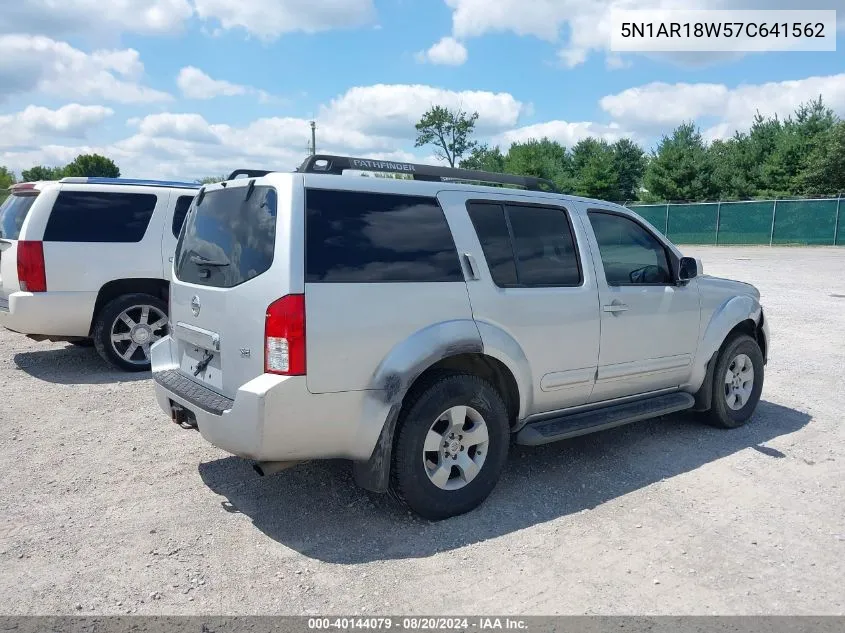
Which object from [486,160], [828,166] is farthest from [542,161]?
[828,166]

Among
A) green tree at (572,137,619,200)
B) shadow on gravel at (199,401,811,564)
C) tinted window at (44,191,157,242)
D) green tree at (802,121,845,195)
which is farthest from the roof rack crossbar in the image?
green tree at (572,137,619,200)

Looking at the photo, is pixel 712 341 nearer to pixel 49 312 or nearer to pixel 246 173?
pixel 246 173

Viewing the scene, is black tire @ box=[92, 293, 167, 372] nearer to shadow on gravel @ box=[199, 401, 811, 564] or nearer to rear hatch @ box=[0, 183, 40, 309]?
rear hatch @ box=[0, 183, 40, 309]

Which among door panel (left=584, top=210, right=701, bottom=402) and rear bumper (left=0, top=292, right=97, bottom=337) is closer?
door panel (left=584, top=210, right=701, bottom=402)

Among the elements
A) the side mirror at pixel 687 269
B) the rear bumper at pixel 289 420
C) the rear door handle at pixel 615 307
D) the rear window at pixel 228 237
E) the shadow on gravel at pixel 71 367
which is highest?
the rear window at pixel 228 237

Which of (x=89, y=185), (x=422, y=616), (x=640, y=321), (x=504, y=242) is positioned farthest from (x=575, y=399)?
(x=89, y=185)

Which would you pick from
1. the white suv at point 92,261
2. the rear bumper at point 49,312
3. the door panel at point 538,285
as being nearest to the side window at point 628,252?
the door panel at point 538,285

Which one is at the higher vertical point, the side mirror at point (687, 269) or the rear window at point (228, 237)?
the rear window at point (228, 237)

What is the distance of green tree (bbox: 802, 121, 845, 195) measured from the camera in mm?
36000

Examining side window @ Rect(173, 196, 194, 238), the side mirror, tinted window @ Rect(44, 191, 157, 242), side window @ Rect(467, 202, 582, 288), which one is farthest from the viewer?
side window @ Rect(173, 196, 194, 238)

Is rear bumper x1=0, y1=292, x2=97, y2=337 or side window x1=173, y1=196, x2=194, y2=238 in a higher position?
side window x1=173, y1=196, x2=194, y2=238

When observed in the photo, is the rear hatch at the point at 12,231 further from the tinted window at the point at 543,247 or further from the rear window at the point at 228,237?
the tinted window at the point at 543,247

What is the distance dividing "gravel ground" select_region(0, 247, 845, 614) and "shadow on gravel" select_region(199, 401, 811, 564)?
0.02 metres

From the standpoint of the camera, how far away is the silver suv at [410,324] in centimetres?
338
